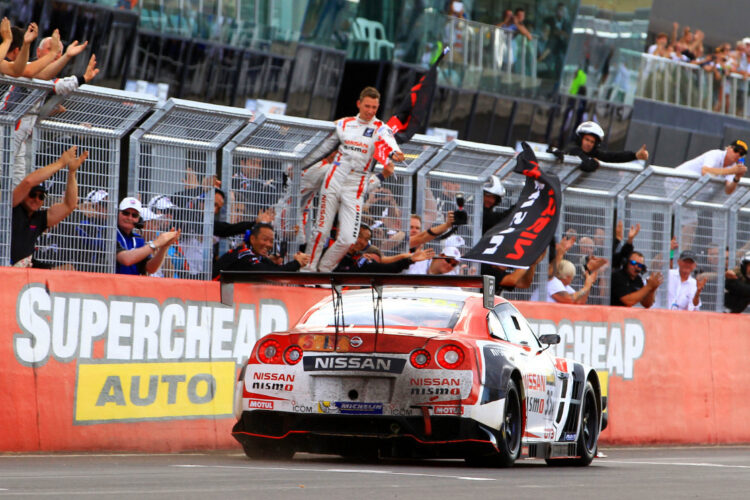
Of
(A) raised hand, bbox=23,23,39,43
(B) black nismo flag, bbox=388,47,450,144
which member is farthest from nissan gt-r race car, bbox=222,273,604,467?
(B) black nismo flag, bbox=388,47,450,144

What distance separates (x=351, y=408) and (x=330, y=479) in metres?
1.37

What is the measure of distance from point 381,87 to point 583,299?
11.9 metres

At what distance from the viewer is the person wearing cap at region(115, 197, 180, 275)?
42.1 ft

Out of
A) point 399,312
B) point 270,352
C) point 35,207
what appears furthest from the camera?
point 35,207

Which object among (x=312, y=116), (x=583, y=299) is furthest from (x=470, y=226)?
(x=312, y=116)

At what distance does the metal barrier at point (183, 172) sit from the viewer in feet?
42.9

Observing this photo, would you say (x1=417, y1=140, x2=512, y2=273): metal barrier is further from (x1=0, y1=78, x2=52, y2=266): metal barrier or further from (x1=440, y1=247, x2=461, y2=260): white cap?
(x1=0, y1=78, x2=52, y2=266): metal barrier

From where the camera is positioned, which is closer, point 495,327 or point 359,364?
point 359,364

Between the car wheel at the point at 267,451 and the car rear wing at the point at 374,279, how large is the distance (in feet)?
3.81

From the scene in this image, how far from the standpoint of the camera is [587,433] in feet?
43.3

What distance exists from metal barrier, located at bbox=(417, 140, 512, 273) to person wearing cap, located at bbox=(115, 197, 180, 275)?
3260 millimetres

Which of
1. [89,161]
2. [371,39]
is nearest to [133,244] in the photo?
[89,161]

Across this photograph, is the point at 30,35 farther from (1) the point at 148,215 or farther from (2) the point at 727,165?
(2) the point at 727,165

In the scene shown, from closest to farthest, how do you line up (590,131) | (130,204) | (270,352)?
(270,352)
(130,204)
(590,131)
